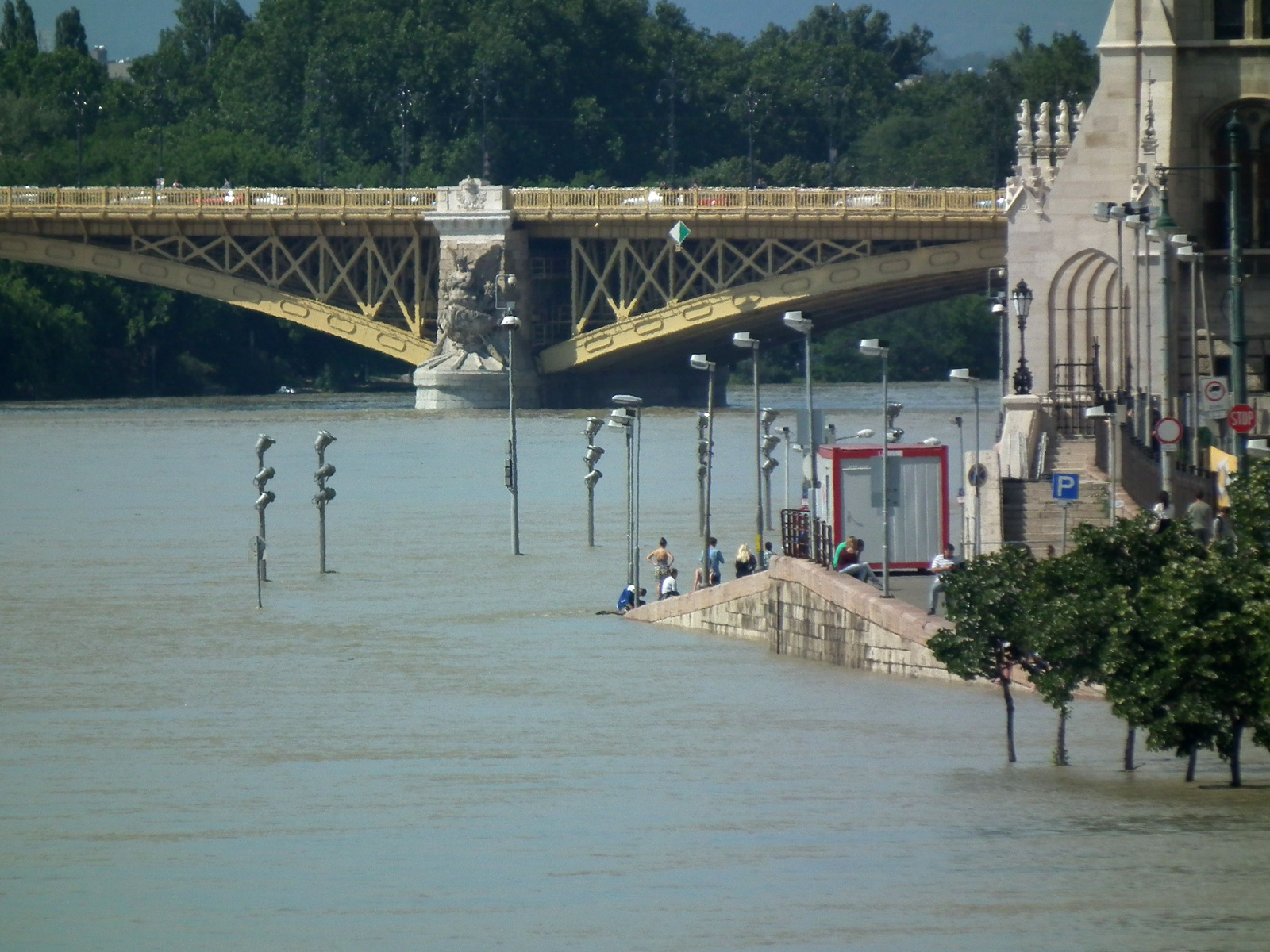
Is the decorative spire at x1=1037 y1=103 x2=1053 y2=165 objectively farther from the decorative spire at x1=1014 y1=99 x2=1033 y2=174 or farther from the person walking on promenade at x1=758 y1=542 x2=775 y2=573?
the person walking on promenade at x1=758 y1=542 x2=775 y2=573

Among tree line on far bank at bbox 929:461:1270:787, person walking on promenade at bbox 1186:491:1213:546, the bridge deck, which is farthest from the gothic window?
the bridge deck

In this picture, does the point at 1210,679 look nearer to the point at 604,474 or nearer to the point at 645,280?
the point at 604,474

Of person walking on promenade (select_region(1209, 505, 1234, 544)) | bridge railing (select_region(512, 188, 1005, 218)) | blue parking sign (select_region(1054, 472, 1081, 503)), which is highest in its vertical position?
bridge railing (select_region(512, 188, 1005, 218))

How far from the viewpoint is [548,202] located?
87812 millimetres

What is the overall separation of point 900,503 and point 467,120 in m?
92.7

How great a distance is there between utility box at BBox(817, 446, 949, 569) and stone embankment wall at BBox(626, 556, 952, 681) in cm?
232

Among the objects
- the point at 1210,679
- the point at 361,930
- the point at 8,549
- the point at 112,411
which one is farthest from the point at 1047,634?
the point at 112,411

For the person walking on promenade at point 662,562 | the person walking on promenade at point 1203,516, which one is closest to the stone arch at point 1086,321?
the person walking on promenade at point 662,562

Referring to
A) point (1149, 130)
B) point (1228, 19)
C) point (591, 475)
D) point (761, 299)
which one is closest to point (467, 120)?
point (761, 299)

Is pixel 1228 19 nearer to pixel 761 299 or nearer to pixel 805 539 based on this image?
pixel 805 539

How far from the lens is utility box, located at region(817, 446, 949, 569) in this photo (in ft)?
122

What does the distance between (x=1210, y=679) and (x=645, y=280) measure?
65804 millimetres

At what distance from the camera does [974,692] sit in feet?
94.6

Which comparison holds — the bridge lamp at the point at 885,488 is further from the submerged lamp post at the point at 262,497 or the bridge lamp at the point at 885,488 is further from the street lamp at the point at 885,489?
the submerged lamp post at the point at 262,497
